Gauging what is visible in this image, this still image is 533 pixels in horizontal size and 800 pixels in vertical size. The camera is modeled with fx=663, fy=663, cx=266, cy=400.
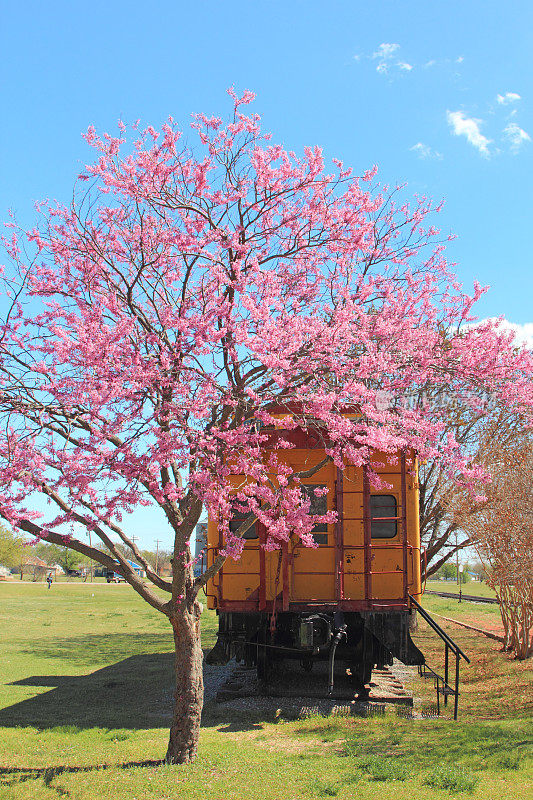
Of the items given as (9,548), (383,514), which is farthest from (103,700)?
(9,548)

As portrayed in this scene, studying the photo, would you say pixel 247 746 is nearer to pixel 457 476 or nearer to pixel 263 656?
pixel 263 656

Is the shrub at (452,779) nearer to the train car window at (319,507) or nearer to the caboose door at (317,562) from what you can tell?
the caboose door at (317,562)

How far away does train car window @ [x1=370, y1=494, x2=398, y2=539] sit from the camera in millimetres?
10281

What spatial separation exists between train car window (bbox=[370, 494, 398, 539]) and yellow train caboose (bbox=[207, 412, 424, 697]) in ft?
0.05

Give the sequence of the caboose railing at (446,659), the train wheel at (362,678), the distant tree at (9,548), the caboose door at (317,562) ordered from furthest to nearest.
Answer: the distant tree at (9,548)
the train wheel at (362,678)
the caboose door at (317,562)
the caboose railing at (446,659)

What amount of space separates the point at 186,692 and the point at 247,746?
1.33 metres

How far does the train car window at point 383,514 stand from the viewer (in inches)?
405

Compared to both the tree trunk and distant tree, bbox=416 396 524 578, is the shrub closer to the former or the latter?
the tree trunk

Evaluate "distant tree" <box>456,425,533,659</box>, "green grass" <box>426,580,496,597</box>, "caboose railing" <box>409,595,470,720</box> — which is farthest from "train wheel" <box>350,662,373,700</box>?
"green grass" <box>426,580,496,597</box>

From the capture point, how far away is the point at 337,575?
9984 mm

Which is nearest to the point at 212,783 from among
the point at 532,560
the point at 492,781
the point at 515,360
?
the point at 492,781

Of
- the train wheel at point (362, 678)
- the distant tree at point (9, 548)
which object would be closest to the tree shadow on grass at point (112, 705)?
the train wheel at point (362, 678)

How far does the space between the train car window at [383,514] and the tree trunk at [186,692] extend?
3.59m

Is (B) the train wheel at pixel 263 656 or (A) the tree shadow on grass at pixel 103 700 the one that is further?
(B) the train wheel at pixel 263 656
